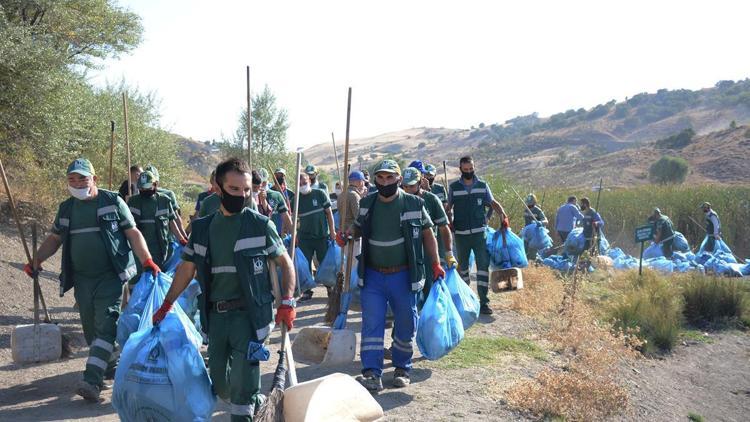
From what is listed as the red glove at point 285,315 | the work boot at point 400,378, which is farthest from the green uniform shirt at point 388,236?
the red glove at point 285,315

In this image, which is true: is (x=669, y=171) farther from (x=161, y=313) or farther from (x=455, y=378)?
(x=161, y=313)

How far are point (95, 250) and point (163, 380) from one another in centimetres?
198

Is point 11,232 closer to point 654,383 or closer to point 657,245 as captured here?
point 654,383

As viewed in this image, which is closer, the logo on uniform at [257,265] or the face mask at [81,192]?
the logo on uniform at [257,265]

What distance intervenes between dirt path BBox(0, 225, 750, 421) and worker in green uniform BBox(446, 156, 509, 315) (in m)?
0.99

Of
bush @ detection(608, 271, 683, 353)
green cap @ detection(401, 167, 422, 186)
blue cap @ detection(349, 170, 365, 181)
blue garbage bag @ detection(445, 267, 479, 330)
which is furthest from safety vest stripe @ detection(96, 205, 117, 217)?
bush @ detection(608, 271, 683, 353)

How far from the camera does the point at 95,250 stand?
20.1 ft

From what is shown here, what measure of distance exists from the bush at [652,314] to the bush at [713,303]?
32cm

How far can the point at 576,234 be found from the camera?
17.4m

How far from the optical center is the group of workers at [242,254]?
4699 mm

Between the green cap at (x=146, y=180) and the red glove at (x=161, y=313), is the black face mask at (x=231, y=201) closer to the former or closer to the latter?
the red glove at (x=161, y=313)

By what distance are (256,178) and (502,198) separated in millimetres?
15658

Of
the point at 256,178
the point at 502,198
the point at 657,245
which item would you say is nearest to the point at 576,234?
the point at 657,245

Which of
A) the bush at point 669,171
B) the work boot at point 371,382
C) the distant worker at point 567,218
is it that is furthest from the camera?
the bush at point 669,171
